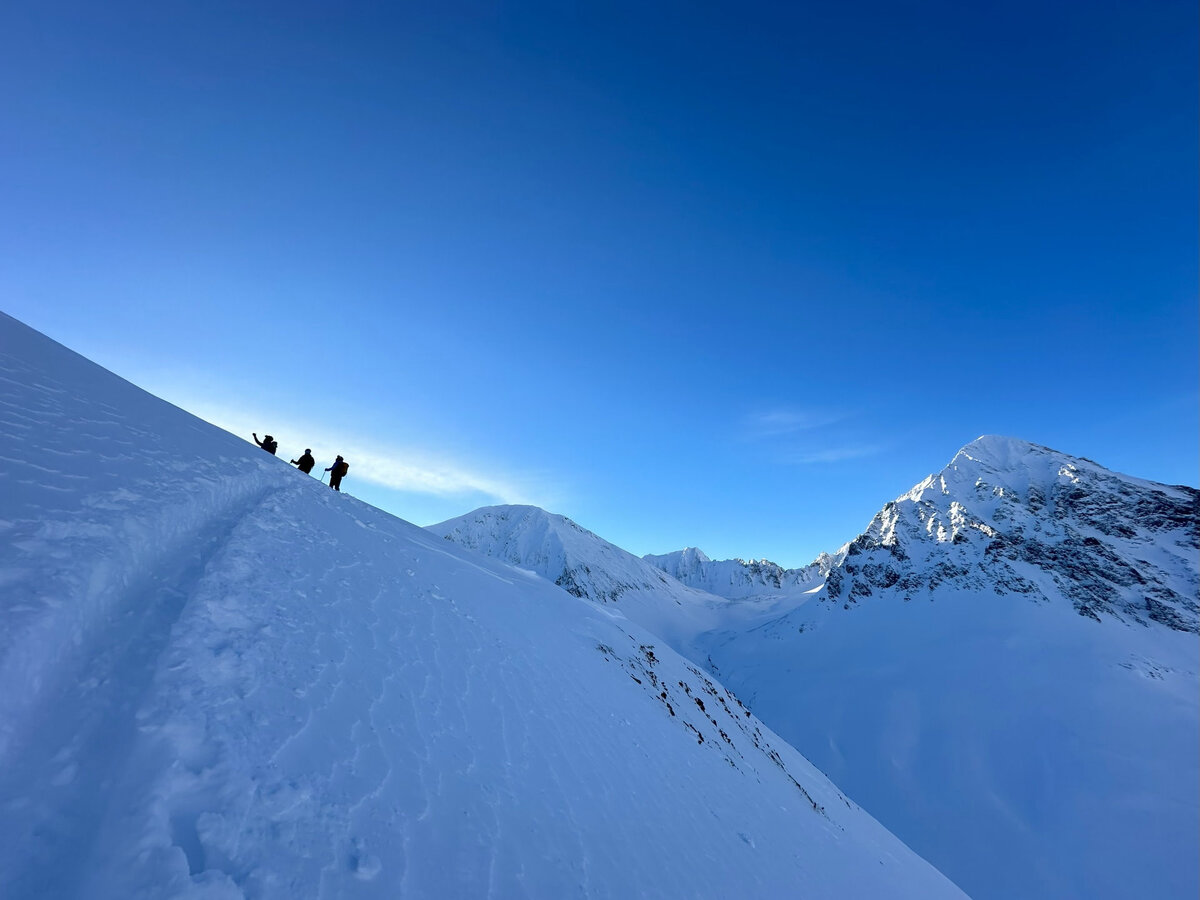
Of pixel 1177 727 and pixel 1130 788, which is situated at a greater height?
pixel 1177 727

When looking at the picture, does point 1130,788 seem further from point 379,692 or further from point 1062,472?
point 1062,472

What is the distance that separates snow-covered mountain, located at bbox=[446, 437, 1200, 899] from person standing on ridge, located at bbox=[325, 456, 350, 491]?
42.7 m

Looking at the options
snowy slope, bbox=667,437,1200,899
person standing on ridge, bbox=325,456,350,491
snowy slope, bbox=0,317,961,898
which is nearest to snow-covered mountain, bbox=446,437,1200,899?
snowy slope, bbox=667,437,1200,899

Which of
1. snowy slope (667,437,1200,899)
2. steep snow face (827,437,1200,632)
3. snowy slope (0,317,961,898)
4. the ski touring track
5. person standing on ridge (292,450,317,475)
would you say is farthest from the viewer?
A: steep snow face (827,437,1200,632)

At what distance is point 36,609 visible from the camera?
13.7 ft

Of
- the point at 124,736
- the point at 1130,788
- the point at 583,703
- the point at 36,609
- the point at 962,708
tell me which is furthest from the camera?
the point at 962,708

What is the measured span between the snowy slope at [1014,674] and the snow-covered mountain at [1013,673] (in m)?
0.17

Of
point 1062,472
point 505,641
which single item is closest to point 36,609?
point 505,641

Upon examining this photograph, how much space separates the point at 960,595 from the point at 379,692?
3028 inches

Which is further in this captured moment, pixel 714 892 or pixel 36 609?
pixel 714 892

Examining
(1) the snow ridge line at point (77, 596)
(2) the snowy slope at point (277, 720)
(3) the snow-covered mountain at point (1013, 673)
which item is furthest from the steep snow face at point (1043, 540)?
(1) the snow ridge line at point (77, 596)

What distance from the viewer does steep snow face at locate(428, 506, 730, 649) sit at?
10744cm

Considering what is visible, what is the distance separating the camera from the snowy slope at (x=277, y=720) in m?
3.36

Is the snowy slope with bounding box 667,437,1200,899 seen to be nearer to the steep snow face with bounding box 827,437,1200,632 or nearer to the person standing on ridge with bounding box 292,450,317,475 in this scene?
the steep snow face with bounding box 827,437,1200,632
